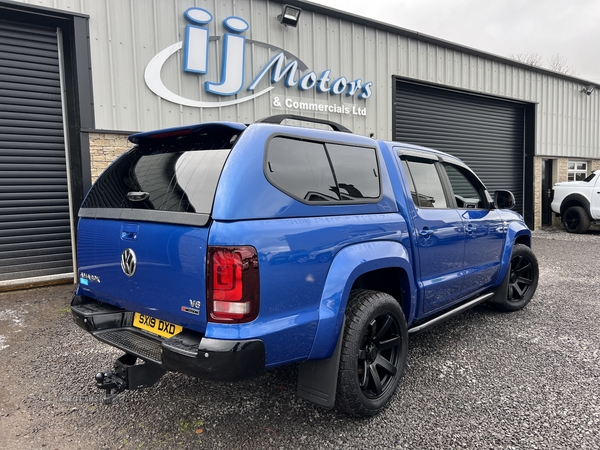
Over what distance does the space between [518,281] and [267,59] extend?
5.62 m

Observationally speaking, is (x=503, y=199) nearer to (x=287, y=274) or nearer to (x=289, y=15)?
(x=287, y=274)

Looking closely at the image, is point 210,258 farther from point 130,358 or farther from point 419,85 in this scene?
point 419,85

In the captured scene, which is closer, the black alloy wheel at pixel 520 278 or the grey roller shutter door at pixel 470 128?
the black alloy wheel at pixel 520 278

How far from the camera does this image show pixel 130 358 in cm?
269

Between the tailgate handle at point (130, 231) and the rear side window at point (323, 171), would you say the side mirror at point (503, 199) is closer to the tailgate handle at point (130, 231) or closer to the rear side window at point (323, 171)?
the rear side window at point (323, 171)

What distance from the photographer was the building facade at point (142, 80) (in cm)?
628

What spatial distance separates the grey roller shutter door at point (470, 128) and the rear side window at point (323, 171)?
7.28 meters

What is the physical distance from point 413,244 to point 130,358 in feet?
6.92

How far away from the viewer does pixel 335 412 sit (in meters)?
2.84

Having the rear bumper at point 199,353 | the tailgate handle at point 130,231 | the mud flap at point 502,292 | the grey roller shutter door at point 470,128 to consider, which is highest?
the grey roller shutter door at point 470,128

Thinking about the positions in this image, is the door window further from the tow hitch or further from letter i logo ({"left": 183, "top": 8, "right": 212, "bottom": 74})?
letter i logo ({"left": 183, "top": 8, "right": 212, "bottom": 74})

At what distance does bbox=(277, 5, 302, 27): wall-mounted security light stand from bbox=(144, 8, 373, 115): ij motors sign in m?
0.50

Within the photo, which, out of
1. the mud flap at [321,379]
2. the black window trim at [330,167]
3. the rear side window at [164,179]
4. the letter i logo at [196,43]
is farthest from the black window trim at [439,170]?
the letter i logo at [196,43]

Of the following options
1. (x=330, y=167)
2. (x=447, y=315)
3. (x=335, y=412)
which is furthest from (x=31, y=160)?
(x=447, y=315)
